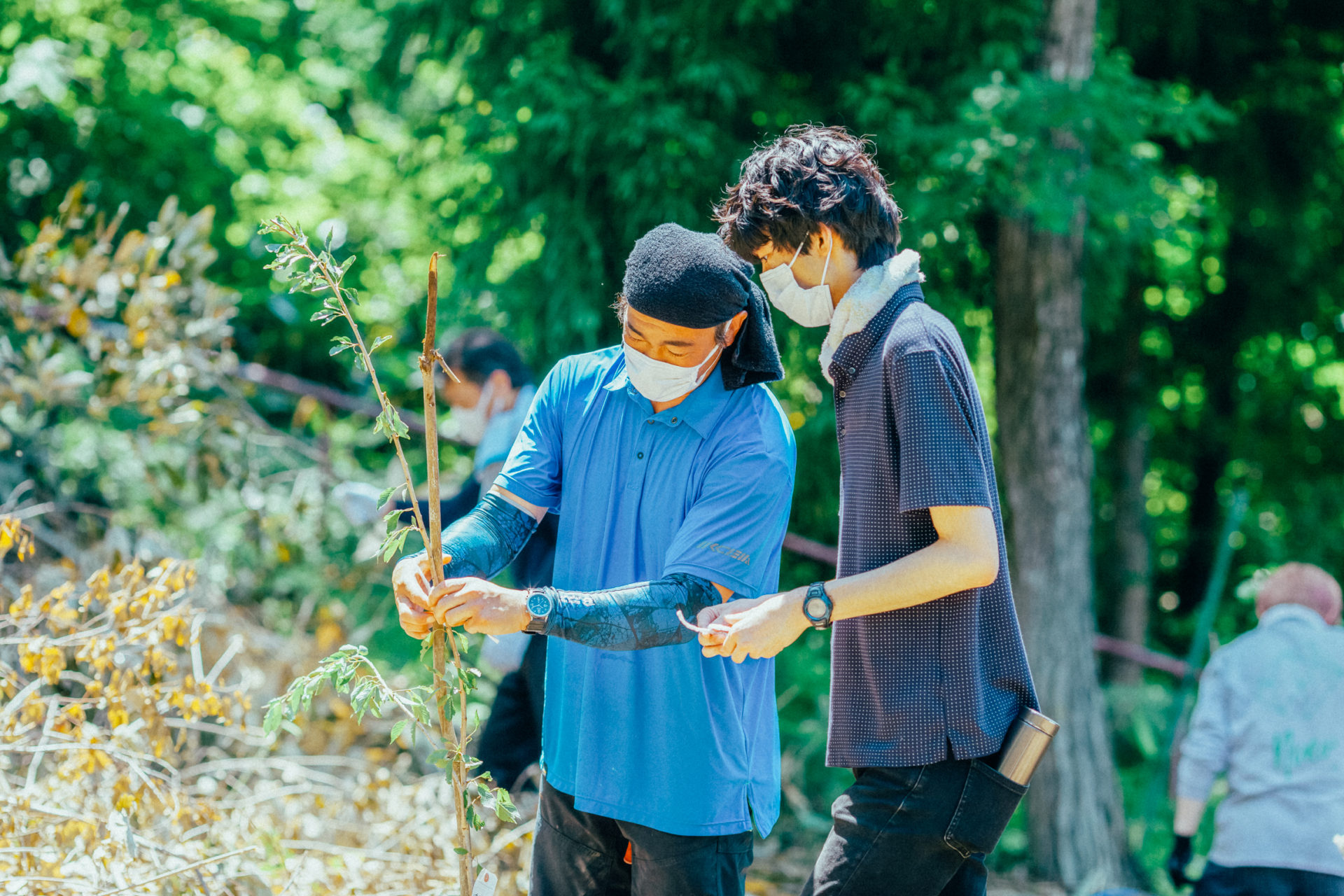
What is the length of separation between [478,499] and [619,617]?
1690mm

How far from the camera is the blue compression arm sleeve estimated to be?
2.13m

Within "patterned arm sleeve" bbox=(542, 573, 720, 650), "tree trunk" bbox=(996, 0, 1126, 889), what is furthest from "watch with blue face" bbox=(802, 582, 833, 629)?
"tree trunk" bbox=(996, 0, 1126, 889)

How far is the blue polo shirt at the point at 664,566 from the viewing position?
210cm

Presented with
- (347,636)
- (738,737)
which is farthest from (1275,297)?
(738,737)

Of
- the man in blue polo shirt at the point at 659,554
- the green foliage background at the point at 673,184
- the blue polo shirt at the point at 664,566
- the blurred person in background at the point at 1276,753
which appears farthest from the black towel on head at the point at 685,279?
the green foliage background at the point at 673,184

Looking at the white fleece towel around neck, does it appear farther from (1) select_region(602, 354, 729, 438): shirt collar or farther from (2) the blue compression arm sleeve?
(2) the blue compression arm sleeve

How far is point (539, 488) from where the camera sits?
90.1 inches

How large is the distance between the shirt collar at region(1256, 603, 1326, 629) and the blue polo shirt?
7.08 ft

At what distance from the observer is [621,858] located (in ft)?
7.46

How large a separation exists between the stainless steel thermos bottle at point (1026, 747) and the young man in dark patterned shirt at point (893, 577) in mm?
17

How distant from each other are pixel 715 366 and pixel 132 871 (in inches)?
78.3

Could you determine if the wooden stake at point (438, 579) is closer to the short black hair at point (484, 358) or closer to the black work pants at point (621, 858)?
the black work pants at point (621, 858)

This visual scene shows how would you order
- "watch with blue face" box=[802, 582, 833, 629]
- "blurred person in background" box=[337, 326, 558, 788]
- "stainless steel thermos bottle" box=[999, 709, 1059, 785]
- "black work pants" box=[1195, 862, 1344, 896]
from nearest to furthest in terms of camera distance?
"watch with blue face" box=[802, 582, 833, 629] < "stainless steel thermos bottle" box=[999, 709, 1059, 785] < "black work pants" box=[1195, 862, 1344, 896] < "blurred person in background" box=[337, 326, 558, 788]

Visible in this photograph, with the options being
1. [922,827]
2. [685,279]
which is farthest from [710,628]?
[685,279]
